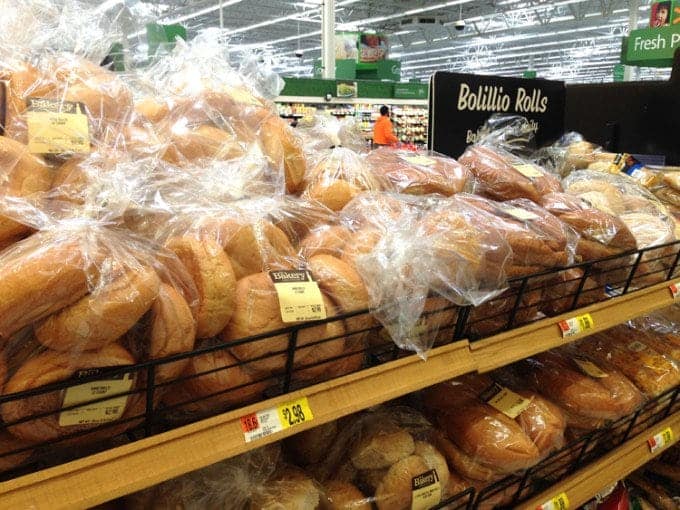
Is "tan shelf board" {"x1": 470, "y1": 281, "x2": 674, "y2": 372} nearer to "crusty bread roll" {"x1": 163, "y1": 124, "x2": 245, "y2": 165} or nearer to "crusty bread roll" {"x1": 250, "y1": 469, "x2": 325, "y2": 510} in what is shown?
"crusty bread roll" {"x1": 250, "y1": 469, "x2": 325, "y2": 510}

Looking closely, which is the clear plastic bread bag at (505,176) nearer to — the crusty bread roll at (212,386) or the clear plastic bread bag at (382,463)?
the clear plastic bread bag at (382,463)

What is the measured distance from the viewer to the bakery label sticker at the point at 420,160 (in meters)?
1.27

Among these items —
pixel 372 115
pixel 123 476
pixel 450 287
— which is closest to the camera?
pixel 123 476

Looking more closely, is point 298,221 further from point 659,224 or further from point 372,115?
point 372,115

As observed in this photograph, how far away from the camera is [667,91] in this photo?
243 cm

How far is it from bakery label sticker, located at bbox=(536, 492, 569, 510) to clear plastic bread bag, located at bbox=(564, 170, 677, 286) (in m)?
0.56

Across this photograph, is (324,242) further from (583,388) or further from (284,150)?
(583,388)

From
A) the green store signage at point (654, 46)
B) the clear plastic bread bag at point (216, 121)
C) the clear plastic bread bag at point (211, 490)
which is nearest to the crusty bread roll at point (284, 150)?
the clear plastic bread bag at point (216, 121)

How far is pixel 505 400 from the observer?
48.6 inches

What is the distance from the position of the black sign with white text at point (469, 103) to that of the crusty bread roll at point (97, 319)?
4.28ft

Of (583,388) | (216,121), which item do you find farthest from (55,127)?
(583,388)

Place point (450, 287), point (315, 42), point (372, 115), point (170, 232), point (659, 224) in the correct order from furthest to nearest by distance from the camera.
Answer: point (315, 42) < point (372, 115) < point (659, 224) < point (450, 287) < point (170, 232)

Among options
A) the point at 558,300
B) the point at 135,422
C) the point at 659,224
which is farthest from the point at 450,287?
the point at 659,224

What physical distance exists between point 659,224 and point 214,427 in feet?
4.18
